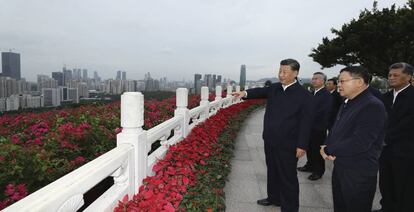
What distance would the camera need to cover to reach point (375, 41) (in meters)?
19.1

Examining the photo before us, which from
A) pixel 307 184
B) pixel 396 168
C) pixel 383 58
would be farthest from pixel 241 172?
pixel 383 58

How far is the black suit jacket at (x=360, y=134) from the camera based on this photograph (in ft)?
8.01

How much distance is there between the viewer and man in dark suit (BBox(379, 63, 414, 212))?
10.5 ft

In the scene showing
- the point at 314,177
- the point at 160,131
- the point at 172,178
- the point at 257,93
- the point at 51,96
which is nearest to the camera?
the point at 172,178

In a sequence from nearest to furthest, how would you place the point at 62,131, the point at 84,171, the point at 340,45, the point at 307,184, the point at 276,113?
the point at 84,171
the point at 276,113
the point at 62,131
the point at 307,184
the point at 340,45

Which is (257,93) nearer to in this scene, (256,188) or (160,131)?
(160,131)

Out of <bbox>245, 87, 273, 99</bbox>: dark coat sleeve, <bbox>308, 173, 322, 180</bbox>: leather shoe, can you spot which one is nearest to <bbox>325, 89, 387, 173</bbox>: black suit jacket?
<bbox>245, 87, 273, 99</bbox>: dark coat sleeve

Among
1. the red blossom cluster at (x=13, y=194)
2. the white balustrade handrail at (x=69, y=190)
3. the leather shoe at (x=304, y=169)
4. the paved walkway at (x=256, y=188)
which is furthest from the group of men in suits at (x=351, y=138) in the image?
the red blossom cluster at (x=13, y=194)

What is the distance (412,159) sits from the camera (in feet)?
10.3

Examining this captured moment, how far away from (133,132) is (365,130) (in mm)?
2210

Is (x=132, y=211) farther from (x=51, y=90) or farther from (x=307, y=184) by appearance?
(x=51, y=90)

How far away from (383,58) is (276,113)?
66.2 ft

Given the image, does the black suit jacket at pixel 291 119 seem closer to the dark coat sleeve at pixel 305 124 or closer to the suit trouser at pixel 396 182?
the dark coat sleeve at pixel 305 124

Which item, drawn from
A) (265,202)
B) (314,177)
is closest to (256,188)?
(265,202)
